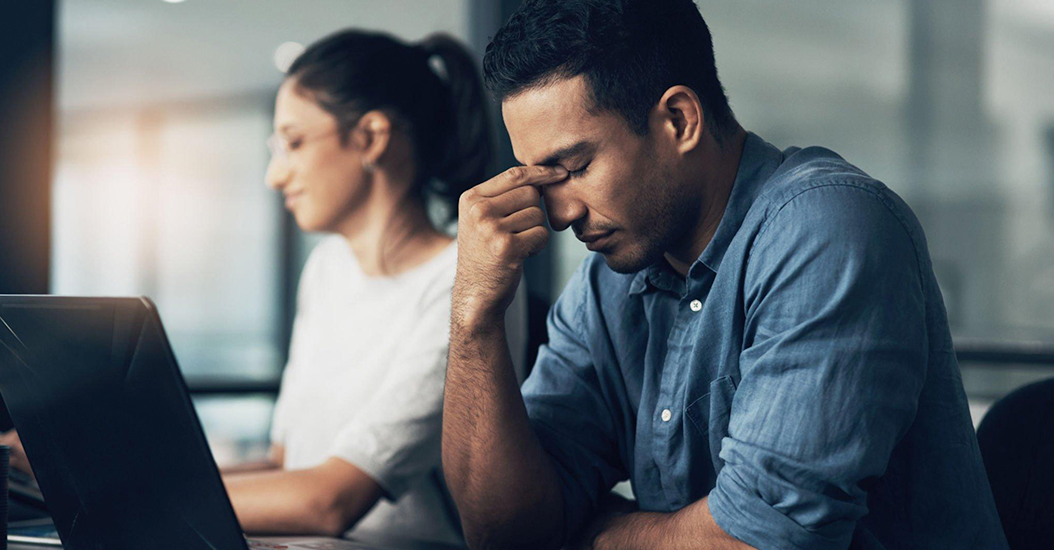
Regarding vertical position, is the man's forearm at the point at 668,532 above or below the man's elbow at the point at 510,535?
above

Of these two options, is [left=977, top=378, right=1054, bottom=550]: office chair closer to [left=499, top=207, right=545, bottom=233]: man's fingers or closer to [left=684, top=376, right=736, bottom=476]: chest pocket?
[left=684, top=376, right=736, bottom=476]: chest pocket

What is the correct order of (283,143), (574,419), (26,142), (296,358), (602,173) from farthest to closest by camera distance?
1. (26,142)
2. (296,358)
3. (283,143)
4. (574,419)
5. (602,173)

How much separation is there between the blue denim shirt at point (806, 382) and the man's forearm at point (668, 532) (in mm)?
24

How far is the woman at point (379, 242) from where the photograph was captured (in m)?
1.59

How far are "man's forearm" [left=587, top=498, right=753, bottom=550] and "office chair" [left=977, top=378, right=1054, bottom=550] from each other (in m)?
0.47

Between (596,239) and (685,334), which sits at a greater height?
(596,239)

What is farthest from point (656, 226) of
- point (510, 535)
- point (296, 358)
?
point (296, 358)

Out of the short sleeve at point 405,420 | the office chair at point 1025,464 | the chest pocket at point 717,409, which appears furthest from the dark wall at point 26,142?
the office chair at point 1025,464

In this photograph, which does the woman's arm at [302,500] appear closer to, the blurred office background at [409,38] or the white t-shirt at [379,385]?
the white t-shirt at [379,385]

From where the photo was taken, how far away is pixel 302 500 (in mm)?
1369

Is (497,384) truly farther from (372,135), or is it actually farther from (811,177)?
(372,135)

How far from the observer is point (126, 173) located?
3.92 metres

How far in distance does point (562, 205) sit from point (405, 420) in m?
0.51

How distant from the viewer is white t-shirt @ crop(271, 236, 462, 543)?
5.05 feet
